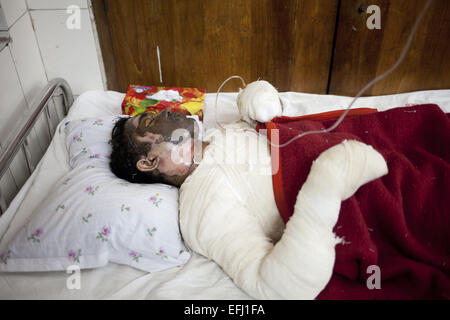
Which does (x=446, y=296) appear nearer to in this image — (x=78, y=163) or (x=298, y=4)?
(x=78, y=163)

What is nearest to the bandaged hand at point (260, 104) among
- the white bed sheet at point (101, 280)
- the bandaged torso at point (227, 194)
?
the bandaged torso at point (227, 194)

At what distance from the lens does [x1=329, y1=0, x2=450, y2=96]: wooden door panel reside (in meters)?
1.61

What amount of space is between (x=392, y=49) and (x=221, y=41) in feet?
2.46

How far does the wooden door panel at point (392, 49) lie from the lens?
1.61m

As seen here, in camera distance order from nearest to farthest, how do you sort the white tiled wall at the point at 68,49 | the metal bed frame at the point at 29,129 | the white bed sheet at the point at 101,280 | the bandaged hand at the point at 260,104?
the white bed sheet at the point at 101,280, the metal bed frame at the point at 29,129, the bandaged hand at the point at 260,104, the white tiled wall at the point at 68,49

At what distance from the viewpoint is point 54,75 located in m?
1.72

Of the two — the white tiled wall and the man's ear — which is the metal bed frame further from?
the man's ear

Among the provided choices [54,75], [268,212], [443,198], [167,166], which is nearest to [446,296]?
[443,198]

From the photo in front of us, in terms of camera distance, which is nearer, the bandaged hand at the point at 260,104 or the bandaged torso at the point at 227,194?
the bandaged torso at the point at 227,194

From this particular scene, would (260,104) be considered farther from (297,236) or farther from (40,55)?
(40,55)

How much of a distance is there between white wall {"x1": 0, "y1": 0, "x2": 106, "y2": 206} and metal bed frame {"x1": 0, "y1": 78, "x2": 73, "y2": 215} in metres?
0.06

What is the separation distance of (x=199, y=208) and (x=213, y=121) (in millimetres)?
621

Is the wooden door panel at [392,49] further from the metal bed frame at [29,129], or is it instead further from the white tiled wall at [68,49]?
the metal bed frame at [29,129]

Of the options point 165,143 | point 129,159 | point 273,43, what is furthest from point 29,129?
point 273,43
